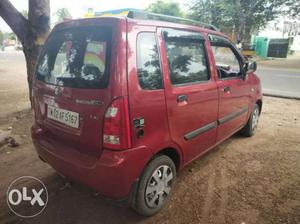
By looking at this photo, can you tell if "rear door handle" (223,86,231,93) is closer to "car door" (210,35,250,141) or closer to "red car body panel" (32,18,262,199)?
"car door" (210,35,250,141)

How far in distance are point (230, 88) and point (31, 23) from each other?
4.14 meters

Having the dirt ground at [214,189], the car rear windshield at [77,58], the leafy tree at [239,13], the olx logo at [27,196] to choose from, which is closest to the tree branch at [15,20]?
the dirt ground at [214,189]

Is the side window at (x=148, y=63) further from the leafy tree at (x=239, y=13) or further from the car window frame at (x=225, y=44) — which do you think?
the leafy tree at (x=239, y=13)

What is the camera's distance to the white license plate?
2.22 m

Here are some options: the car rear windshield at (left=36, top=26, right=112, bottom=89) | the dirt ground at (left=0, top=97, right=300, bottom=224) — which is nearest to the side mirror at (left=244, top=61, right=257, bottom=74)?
the dirt ground at (left=0, top=97, right=300, bottom=224)

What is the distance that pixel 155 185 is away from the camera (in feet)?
8.09

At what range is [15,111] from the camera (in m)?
5.84

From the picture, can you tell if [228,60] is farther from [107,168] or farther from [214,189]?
[107,168]

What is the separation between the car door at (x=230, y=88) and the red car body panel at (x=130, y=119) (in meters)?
0.45

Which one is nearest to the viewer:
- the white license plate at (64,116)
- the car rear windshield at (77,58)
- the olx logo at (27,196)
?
the car rear windshield at (77,58)

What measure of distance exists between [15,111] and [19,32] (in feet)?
5.86

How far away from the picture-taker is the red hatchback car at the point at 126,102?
2.00 metres

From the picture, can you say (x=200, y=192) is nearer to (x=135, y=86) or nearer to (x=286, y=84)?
(x=135, y=86)

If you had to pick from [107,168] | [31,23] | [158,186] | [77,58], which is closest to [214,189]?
[158,186]
